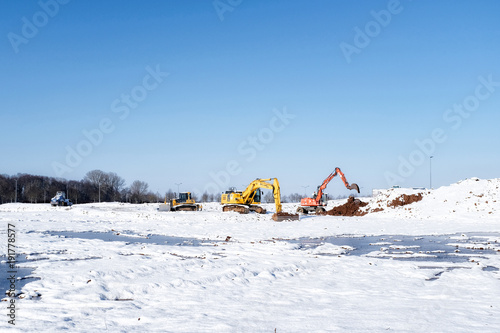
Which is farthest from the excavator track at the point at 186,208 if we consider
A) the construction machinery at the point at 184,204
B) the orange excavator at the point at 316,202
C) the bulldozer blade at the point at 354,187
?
the bulldozer blade at the point at 354,187

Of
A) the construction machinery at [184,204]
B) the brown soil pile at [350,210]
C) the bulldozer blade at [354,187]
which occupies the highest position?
the bulldozer blade at [354,187]

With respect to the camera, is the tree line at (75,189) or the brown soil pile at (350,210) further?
the tree line at (75,189)

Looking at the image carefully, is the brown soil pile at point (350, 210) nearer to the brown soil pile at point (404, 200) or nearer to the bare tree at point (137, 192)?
the brown soil pile at point (404, 200)

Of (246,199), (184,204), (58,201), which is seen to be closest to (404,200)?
(246,199)

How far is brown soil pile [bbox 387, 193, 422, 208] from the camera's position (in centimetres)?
4622

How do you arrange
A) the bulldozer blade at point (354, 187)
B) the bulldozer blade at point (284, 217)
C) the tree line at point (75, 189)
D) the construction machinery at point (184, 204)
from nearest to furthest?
the bulldozer blade at point (284, 217) → the bulldozer blade at point (354, 187) → the construction machinery at point (184, 204) → the tree line at point (75, 189)

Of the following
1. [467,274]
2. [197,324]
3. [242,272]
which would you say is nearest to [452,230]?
[467,274]

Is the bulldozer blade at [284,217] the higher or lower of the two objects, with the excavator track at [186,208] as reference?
lower

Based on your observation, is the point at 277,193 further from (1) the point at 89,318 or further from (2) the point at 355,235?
(1) the point at 89,318

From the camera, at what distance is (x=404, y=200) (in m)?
47.0

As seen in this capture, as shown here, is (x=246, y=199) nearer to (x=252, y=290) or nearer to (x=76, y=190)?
(x=252, y=290)

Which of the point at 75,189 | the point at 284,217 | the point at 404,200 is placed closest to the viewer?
the point at 284,217

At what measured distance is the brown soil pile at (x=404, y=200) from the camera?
46.2 metres

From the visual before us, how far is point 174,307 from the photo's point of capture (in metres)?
8.36
